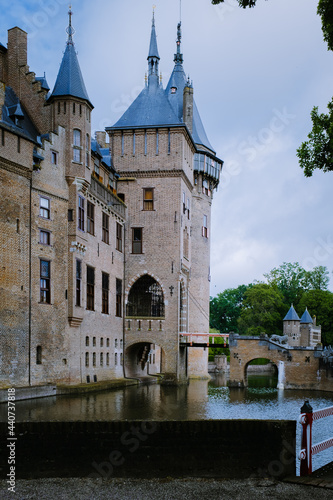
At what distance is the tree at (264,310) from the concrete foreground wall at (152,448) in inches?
2710

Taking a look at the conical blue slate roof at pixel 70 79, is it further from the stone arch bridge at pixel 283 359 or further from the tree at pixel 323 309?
the tree at pixel 323 309

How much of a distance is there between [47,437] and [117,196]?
2866 cm

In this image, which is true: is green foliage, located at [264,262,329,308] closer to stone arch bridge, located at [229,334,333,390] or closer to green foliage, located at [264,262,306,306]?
green foliage, located at [264,262,306,306]

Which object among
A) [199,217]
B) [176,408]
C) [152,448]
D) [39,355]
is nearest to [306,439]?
[152,448]

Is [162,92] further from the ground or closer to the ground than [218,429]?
further from the ground

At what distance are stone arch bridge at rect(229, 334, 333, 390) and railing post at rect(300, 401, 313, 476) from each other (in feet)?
85.2

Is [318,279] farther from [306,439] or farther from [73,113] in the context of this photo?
[306,439]

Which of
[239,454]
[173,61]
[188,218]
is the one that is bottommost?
[239,454]

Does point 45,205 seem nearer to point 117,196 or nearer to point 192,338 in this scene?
point 117,196

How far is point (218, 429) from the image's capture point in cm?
1450

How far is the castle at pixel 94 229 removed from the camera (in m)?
27.1

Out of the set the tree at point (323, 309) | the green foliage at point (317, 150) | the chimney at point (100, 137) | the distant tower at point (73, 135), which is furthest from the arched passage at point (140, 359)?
the tree at point (323, 309)

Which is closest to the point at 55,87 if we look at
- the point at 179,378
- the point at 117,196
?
the point at 117,196

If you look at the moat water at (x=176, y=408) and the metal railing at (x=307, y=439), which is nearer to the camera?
the metal railing at (x=307, y=439)
